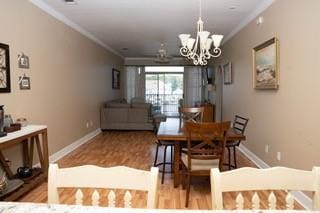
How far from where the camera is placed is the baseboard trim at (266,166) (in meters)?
2.78

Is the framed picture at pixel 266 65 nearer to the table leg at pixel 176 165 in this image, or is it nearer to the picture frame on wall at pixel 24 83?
the table leg at pixel 176 165

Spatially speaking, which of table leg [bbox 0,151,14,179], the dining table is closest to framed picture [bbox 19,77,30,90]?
table leg [bbox 0,151,14,179]

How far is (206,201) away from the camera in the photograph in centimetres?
311

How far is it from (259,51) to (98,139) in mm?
4143

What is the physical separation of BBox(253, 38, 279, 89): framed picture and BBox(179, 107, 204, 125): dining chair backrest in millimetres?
976

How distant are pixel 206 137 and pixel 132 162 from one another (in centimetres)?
203

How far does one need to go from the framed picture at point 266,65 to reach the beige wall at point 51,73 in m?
3.27

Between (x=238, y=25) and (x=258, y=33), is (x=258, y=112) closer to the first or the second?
(x=258, y=33)

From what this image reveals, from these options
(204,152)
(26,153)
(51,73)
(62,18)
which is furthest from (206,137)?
(62,18)

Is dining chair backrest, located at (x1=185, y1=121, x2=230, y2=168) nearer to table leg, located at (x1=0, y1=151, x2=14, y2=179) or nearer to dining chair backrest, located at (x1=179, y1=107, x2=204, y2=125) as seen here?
dining chair backrest, located at (x1=179, y1=107, x2=204, y2=125)

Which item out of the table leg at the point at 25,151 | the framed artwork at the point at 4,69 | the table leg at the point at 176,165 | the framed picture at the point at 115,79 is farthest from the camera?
the framed picture at the point at 115,79

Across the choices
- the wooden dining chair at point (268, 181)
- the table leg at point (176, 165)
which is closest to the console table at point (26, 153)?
the table leg at point (176, 165)

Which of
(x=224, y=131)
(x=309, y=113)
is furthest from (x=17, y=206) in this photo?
(x=309, y=113)

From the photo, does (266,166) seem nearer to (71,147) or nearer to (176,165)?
(176,165)
